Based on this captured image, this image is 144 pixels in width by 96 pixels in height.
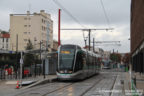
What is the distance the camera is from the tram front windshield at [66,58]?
25.1 meters

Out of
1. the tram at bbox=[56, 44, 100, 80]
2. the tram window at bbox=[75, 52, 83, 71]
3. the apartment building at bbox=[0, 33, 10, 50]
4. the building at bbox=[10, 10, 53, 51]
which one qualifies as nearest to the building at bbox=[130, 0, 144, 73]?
the tram window at bbox=[75, 52, 83, 71]

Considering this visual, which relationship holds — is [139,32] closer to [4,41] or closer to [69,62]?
[69,62]

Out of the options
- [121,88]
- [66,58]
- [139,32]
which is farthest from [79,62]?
[139,32]

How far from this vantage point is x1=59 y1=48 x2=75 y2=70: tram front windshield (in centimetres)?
2509

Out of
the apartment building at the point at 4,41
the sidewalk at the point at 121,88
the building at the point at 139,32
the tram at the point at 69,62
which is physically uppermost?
the apartment building at the point at 4,41

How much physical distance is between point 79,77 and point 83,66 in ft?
4.94

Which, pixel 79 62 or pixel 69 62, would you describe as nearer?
pixel 69 62

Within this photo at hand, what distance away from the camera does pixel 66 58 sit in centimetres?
2539

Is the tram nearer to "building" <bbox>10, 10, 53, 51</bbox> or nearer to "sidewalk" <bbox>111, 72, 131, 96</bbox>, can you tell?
"sidewalk" <bbox>111, 72, 131, 96</bbox>

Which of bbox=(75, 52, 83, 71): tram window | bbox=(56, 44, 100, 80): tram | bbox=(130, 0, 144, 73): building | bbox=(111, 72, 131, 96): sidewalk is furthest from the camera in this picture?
bbox=(130, 0, 144, 73): building

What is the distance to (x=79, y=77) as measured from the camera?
26.5 m

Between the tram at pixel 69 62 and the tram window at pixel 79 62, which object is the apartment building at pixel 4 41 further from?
the tram at pixel 69 62

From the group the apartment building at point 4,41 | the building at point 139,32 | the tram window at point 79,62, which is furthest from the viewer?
the apartment building at point 4,41

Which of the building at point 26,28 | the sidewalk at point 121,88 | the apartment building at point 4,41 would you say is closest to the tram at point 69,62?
the sidewalk at point 121,88
